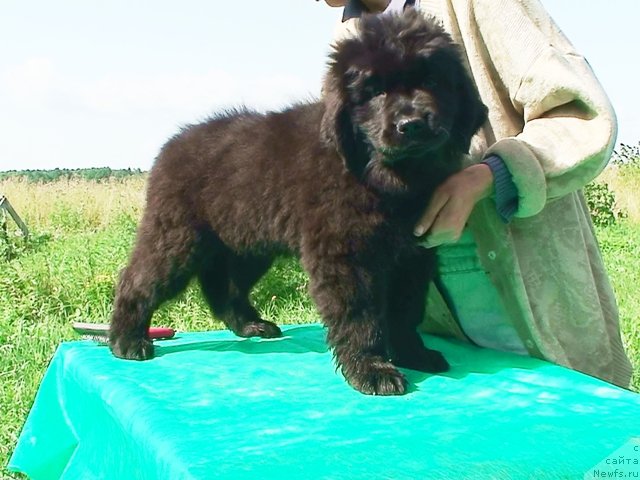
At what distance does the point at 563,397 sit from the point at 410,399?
0.40m

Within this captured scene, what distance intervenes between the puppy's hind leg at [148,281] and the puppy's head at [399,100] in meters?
0.74

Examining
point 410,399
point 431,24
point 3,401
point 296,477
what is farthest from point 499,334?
point 3,401

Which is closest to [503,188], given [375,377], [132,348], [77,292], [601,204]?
[375,377]

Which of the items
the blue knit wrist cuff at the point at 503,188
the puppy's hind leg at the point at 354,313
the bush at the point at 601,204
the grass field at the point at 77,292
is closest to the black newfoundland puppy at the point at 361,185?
the puppy's hind leg at the point at 354,313

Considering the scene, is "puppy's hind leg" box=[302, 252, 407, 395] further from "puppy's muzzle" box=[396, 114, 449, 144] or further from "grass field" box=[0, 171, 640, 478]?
"grass field" box=[0, 171, 640, 478]

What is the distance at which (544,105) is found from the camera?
2.33 meters

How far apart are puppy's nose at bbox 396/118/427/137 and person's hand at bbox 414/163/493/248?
249 mm

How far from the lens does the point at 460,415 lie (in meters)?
1.90

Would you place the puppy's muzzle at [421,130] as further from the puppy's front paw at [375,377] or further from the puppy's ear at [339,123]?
the puppy's front paw at [375,377]

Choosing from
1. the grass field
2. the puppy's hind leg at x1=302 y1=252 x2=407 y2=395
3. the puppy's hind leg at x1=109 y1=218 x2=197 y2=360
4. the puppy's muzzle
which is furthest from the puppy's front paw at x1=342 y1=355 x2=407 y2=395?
the grass field

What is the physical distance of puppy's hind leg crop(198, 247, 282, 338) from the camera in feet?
10.3

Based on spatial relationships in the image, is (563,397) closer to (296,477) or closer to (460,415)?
(460,415)

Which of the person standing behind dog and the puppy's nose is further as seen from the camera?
the person standing behind dog

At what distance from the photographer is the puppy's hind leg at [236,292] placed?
3145 millimetres
